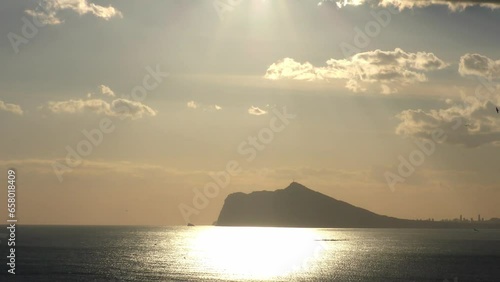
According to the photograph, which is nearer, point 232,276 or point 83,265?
point 232,276

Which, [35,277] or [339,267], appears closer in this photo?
[35,277]

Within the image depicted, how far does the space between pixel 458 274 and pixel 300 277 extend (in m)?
35.0

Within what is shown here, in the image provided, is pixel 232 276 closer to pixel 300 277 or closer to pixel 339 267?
pixel 300 277

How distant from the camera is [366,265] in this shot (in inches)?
7003

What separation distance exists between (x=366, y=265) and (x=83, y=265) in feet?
241

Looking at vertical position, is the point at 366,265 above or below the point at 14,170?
below

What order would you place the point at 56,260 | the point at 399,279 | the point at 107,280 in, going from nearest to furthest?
the point at 107,280, the point at 399,279, the point at 56,260

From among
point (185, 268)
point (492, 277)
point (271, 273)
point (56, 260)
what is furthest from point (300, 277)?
point (56, 260)

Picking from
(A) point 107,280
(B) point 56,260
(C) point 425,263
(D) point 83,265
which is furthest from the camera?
(C) point 425,263

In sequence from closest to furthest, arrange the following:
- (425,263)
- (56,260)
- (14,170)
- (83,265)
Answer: (14,170)
(83,265)
(56,260)
(425,263)

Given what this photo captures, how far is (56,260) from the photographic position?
17112 centimetres

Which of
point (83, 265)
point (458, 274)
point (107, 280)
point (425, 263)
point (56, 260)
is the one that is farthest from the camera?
point (425, 263)

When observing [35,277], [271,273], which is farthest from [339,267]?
[35,277]

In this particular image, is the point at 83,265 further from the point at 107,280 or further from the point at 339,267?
the point at 339,267
